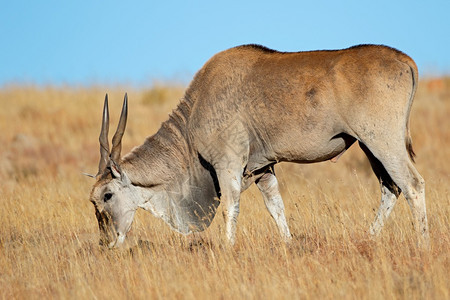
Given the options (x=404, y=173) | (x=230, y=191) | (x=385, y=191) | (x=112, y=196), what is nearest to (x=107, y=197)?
(x=112, y=196)

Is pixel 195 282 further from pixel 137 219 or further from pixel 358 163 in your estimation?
pixel 358 163

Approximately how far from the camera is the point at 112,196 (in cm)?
716

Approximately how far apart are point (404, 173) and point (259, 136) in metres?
1.53

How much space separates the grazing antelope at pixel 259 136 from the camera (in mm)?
6105

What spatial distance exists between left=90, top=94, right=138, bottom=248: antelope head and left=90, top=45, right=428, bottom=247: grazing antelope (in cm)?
1

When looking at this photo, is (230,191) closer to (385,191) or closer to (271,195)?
(271,195)

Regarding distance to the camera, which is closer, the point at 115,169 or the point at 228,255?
the point at 228,255

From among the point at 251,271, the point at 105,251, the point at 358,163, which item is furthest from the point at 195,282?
the point at 358,163

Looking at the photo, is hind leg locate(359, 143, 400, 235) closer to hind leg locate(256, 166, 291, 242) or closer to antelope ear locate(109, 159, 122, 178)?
hind leg locate(256, 166, 291, 242)

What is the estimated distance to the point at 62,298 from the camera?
5.02 metres

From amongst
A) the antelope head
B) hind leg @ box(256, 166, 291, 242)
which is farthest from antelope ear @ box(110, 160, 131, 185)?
hind leg @ box(256, 166, 291, 242)

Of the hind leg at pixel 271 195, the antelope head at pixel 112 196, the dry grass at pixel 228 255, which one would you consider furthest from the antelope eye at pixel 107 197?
the hind leg at pixel 271 195

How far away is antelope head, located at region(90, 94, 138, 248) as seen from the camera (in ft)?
23.0

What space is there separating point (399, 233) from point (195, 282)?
232 cm
